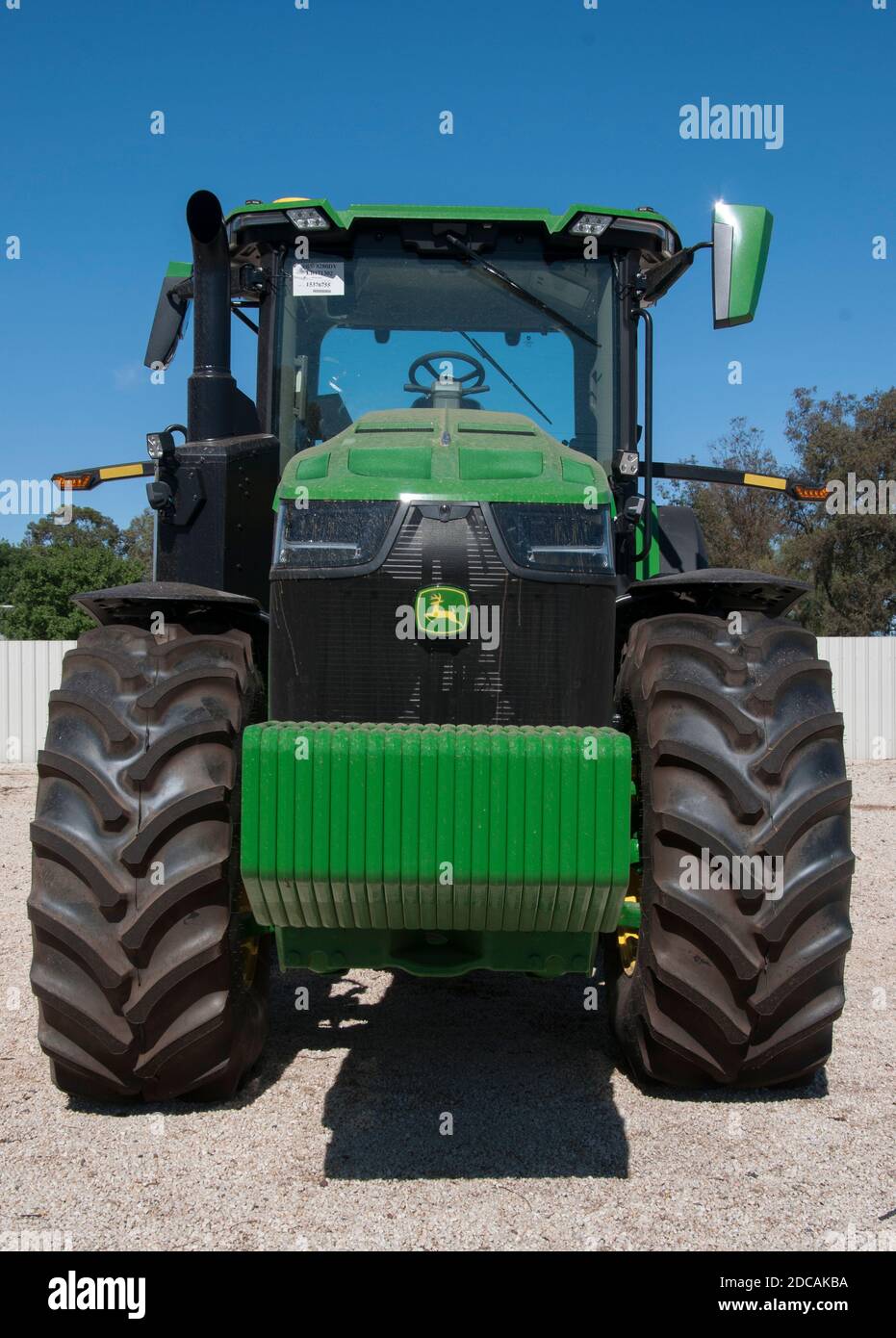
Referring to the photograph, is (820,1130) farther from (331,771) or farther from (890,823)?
(890,823)

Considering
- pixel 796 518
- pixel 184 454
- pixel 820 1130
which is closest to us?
pixel 820 1130

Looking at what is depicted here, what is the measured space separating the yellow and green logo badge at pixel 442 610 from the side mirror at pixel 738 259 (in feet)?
5.72

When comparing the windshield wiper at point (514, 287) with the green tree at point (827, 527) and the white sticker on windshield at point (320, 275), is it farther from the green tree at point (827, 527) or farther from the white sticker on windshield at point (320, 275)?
the green tree at point (827, 527)

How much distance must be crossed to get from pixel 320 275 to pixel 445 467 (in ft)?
5.53

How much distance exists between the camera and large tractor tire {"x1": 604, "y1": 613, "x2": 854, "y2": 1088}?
364 cm

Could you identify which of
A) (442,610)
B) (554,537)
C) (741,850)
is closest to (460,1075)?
(741,850)

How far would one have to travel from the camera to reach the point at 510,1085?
14.2 ft

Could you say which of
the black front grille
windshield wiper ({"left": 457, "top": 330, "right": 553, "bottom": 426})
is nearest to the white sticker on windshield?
windshield wiper ({"left": 457, "top": 330, "right": 553, "bottom": 426})

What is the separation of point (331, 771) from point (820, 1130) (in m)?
2.03

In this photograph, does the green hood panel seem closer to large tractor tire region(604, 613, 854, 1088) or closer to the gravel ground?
large tractor tire region(604, 613, 854, 1088)

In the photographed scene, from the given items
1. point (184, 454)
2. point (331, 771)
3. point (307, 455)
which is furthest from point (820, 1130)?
point (184, 454)

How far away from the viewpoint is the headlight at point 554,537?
12.5ft

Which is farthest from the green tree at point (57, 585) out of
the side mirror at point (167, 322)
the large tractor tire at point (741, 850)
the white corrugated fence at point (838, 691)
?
the large tractor tire at point (741, 850)

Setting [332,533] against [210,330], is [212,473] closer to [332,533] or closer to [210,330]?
[210,330]
